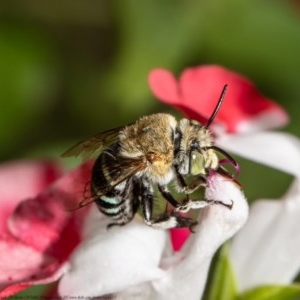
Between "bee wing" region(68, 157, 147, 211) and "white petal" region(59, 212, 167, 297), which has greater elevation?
Result: "bee wing" region(68, 157, 147, 211)

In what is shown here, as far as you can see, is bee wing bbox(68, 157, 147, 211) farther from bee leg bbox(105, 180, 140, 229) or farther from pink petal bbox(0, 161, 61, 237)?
pink petal bbox(0, 161, 61, 237)

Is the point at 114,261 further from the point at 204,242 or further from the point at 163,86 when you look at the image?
the point at 163,86

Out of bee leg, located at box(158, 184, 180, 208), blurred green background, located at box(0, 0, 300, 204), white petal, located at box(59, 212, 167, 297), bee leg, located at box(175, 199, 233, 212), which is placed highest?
bee leg, located at box(175, 199, 233, 212)

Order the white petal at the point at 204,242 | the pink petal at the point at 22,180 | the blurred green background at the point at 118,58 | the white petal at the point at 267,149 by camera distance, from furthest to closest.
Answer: the blurred green background at the point at 118,58 → the pink petal at the point at 22,180 → the white petal at the point at 267,149 → the white petal at the point at 204,242

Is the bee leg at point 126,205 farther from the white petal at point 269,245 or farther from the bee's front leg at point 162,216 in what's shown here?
the white petal at point 269,245

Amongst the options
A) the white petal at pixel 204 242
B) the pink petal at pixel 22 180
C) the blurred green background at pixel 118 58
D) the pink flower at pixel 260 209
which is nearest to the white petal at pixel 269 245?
the pink flower at pixel 260 209

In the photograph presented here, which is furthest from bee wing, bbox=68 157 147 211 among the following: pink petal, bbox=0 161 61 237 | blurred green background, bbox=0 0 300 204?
blurred green background, bbox=0 0 300 204
